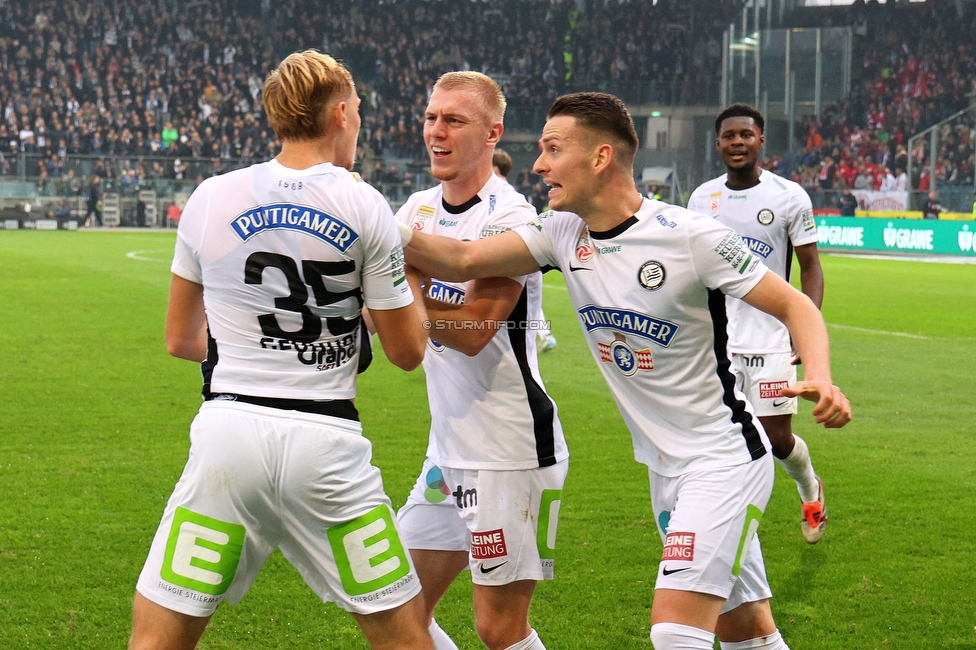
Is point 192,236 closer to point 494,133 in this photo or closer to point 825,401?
point 494,133

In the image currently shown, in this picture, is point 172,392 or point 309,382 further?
point 172,392

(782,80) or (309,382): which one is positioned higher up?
(782,80)

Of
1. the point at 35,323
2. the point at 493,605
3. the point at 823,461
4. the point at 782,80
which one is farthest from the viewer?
the point at 782,80

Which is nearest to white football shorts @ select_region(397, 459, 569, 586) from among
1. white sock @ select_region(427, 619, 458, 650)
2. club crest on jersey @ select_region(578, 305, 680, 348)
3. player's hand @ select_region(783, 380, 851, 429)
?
white sock @ select_region(427, 619, 458, 650)

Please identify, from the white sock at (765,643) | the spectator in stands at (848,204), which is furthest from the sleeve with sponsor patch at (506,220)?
the spectator in stands at (848,204)

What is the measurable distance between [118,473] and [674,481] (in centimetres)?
476

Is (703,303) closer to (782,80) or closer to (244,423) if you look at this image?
(244,423)

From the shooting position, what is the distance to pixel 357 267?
2949 millimetres

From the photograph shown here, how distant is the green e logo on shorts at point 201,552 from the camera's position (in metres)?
2.85

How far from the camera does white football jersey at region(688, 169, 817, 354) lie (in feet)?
21.6

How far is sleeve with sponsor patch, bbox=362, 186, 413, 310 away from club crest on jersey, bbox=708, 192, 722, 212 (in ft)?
14.4

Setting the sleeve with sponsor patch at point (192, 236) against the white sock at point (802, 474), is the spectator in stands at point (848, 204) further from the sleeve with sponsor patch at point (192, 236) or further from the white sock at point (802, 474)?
the sleeve with sponsor patch at point (192, 236)

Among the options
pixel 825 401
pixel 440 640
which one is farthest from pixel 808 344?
pixel 440 640

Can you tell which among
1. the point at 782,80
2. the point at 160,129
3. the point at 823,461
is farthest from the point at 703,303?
the point at 160,129
